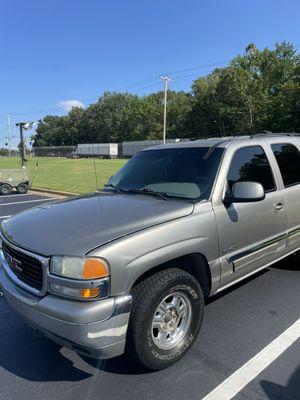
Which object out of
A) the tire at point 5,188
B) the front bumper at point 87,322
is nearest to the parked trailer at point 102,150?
the tire at point 5,188

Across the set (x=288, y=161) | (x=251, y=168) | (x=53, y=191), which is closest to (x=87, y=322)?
(x=251, y=168)

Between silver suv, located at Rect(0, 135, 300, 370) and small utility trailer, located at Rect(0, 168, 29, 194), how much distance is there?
13.8 meters

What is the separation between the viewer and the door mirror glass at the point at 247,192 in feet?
11.6

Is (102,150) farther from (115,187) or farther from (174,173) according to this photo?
(174,173)

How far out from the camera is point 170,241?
120 inches

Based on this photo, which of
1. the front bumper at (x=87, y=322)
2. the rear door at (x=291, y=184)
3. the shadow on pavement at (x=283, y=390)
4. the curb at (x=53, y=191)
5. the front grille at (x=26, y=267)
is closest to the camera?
the front bumper at (x=87, y=322)

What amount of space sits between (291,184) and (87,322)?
300 centimetres

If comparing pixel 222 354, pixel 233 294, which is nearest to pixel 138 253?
pixel 222 354

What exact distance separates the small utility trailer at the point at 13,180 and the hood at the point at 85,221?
14216 mm

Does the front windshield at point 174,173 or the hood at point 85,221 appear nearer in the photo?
the hood at point 85,221

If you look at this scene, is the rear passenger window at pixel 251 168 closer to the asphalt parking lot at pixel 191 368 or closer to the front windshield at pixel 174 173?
the front windshield at pixel 174 173

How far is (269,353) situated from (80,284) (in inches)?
69.1

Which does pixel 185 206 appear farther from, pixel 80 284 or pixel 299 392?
pixel 299 392

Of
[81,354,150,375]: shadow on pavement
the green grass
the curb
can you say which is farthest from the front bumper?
the green grass
